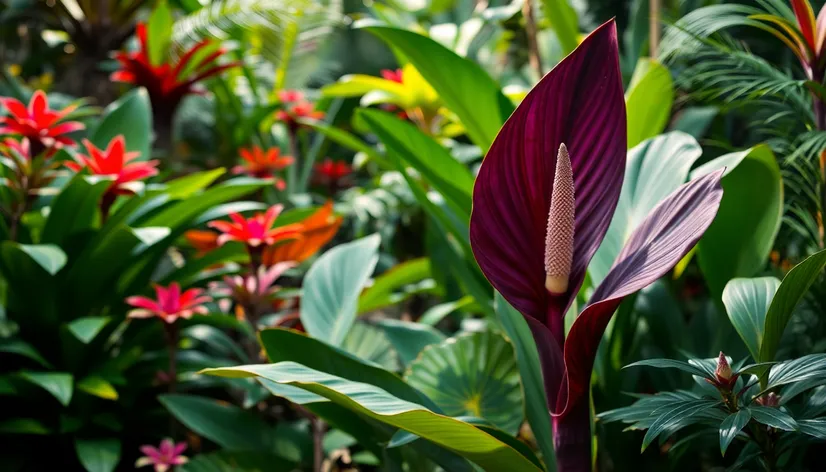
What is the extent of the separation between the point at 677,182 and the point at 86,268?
1123 mm

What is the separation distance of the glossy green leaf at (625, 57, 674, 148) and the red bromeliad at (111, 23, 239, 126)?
3.77 ft

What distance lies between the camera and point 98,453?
1429 millimetres

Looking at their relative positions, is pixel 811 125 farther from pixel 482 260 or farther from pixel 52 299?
pixel 52 299

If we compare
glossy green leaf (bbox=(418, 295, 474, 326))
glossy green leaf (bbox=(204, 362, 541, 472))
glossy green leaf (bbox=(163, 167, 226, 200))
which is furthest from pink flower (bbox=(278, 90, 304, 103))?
glossy green leaf (bbox=(204, 362, 541, 472))

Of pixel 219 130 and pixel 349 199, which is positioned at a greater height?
pixel 219 130

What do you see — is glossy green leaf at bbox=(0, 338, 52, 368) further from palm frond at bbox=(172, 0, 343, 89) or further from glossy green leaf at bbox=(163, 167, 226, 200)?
palm frond at bbox=(172, 0, 343, 89)

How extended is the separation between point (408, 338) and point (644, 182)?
1.73ft

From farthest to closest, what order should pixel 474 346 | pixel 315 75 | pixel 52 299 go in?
pixel 315 75 → pixel 52 299 → pixel 474 346

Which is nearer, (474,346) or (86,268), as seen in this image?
(474,346)

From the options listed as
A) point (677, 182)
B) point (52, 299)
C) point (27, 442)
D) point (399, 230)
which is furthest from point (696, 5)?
point (27, 442)

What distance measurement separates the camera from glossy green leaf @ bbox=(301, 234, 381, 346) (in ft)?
4.43

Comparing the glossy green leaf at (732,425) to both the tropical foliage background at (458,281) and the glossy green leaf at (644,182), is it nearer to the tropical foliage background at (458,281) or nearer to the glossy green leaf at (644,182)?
the tropical foliage background at (458,281)

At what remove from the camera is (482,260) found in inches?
34.3

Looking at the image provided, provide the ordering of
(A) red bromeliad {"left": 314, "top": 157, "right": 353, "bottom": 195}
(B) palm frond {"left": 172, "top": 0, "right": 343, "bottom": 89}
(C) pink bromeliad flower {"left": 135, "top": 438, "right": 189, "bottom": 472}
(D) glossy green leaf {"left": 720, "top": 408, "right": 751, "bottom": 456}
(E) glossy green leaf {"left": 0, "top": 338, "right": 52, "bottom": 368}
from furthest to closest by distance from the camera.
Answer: (A) red bromeliad {"left": 314, "top": 157, "right": 353, "bottom": 195}, (B) palm frond {"left": 172, "top": 0, "right": 343, "bottom": 89}, (E) glossy green leaf {"left": 0, "top": 338, "right": 52, "bottom": 368}, (C) pink bromeliad flower {"left": 135, "top": 438, "right": 189, "bottom": 472}, (D) glossy green leaf {"left": 720, "top": 408, "right": 751, "bottom": 456}
